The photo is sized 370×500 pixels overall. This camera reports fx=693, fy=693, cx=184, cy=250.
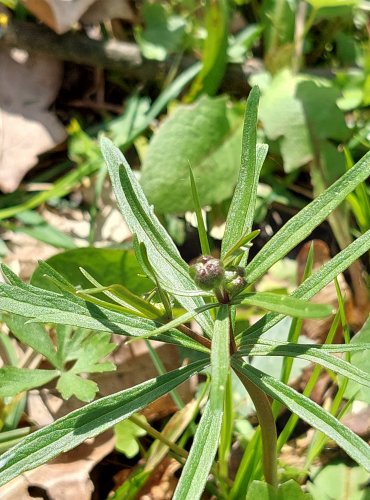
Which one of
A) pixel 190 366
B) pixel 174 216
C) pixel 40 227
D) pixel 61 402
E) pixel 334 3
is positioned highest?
pixel 334 3

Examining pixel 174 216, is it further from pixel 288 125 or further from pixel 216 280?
pixel 216 280

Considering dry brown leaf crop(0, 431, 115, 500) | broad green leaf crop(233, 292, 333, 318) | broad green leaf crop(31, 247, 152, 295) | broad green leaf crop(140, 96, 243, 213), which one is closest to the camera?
broad green leaf crop(233, 292, 333, 318)

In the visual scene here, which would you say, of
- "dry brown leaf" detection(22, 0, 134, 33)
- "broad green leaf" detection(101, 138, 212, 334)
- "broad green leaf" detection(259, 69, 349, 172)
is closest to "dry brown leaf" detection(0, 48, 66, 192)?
"dry brown leaf" detection(22, 0, 134, 33)

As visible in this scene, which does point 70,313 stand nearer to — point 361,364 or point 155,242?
point 155,242

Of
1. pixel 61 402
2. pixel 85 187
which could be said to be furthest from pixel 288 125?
pixel 61 402

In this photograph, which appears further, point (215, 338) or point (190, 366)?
point (190, 366)

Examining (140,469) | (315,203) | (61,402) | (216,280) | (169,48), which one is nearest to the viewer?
(216,280)

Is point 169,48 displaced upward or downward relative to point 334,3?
downward

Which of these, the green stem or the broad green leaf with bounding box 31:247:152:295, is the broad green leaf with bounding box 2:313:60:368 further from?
the green stem
